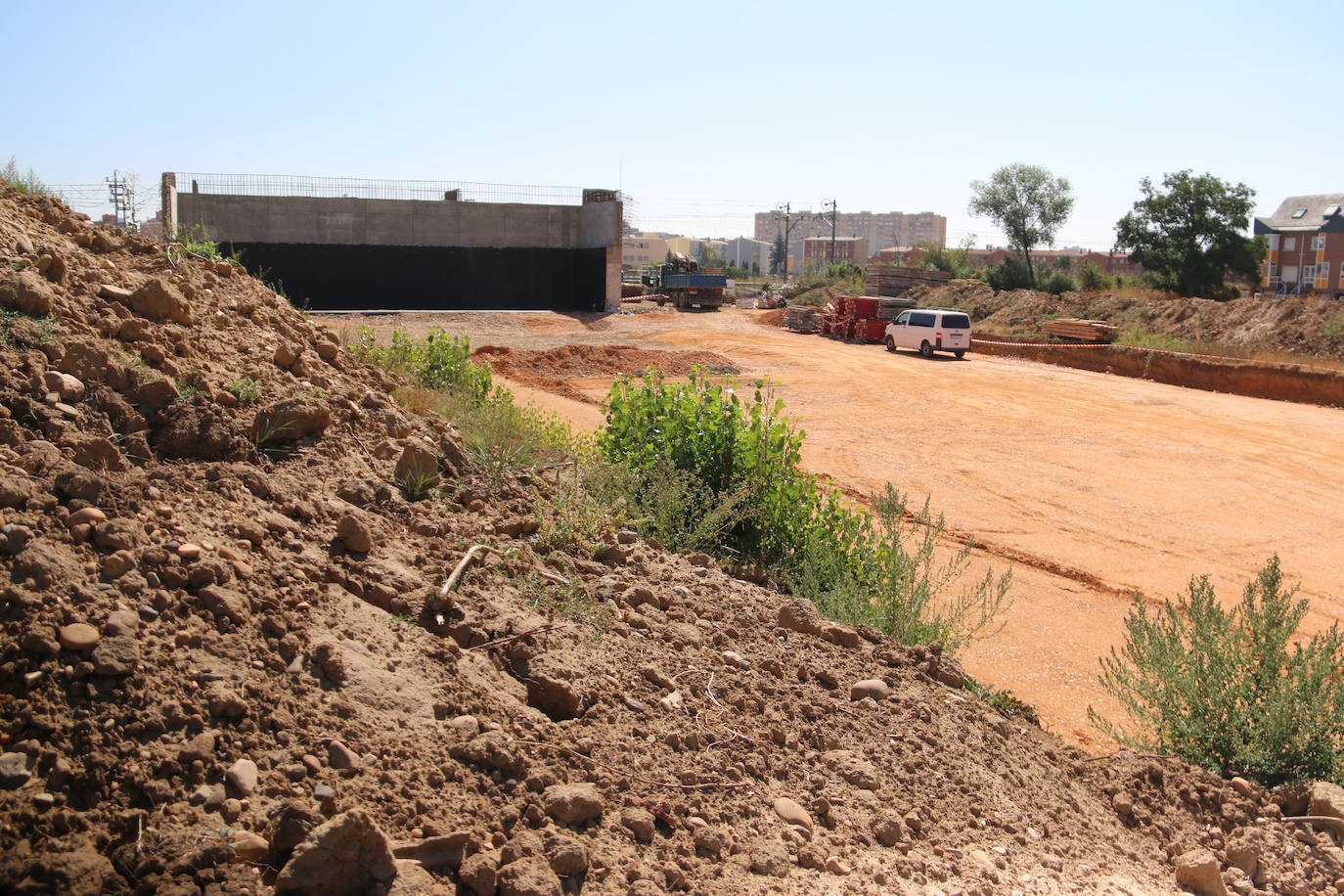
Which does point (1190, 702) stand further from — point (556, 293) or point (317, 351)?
point (556, 293)

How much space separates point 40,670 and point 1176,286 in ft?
201

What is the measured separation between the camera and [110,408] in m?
4.59

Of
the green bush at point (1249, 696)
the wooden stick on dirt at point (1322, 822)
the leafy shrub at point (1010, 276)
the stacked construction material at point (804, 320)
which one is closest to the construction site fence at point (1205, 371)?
the stacked construction material at point (804, 320)

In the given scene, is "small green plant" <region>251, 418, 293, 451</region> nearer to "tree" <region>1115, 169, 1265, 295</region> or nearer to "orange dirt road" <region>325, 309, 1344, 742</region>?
"orange dirt road" <region>325, 309, 1344, 742</region>

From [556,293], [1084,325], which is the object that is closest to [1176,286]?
[1084,325]

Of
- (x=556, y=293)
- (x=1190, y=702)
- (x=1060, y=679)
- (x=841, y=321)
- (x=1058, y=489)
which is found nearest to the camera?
(x=1190, y=702)

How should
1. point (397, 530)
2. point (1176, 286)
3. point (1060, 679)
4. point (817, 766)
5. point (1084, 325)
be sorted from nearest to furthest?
point (817, 766) → point (397, 530) → point (1060, 679) → point (1084, 325) → point (1176, 286)

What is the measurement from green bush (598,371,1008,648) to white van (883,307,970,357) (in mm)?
28251

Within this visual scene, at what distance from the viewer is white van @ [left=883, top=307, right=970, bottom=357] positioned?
117 ft

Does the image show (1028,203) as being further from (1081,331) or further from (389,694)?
(389,694)

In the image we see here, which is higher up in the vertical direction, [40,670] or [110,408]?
[110,408]

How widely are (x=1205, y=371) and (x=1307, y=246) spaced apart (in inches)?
2459

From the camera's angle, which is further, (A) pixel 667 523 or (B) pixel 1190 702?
(A) pixel 667 523

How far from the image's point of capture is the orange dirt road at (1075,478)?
9.84m
